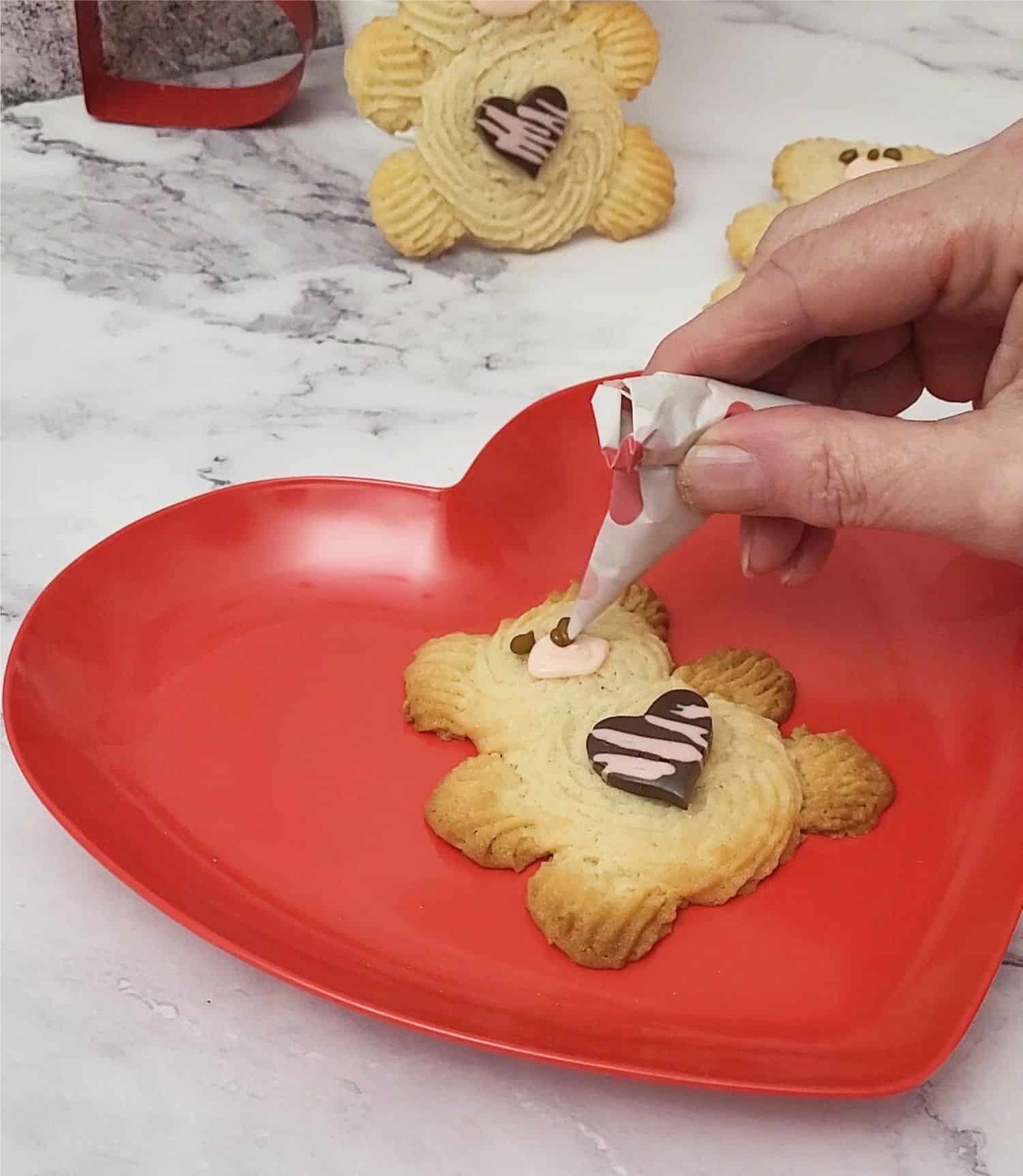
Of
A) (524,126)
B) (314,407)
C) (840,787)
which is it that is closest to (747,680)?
(840,787)

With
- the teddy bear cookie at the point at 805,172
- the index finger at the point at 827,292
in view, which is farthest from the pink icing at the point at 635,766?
the teddy bear cookie at the point at 805,172

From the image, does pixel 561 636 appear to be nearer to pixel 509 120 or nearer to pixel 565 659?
pixel 565 659

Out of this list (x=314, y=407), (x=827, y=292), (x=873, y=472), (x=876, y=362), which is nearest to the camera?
(x=873, y=472)

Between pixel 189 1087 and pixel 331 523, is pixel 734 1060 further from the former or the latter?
pixel 331 523

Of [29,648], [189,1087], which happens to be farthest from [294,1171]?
[29,648]

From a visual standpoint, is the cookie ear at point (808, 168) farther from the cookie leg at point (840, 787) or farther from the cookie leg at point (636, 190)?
the cookie leg at point (840, 787)
